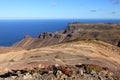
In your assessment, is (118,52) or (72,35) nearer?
(118,52)

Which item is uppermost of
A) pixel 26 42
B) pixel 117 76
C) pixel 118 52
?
pixel 117 76

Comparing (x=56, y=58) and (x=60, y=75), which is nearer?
(x=60, y=75)

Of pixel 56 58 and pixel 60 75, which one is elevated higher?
pixel 60 75

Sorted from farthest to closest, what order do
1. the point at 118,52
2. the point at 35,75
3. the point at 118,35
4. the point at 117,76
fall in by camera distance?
the point at 118,35 → the point at 118,52 → the point at 117,76 → the point at 35,75

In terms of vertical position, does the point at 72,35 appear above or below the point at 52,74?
below

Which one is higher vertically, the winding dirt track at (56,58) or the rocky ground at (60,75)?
the rocky ground at (60,75)

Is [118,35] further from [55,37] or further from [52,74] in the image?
[52,74]

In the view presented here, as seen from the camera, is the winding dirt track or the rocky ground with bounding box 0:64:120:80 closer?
the rocky ground with bounding box 0:64:120:80

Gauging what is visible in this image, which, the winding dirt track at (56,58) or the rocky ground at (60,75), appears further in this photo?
the winding dirt track at (56,58)

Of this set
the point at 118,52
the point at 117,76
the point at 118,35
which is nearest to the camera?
the point at 117,76

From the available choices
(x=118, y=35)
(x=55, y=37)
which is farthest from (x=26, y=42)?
(x=118, y=35)

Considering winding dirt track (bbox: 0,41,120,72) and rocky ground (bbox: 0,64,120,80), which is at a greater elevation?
rocky ground (bbox: 0,64,120,80)
